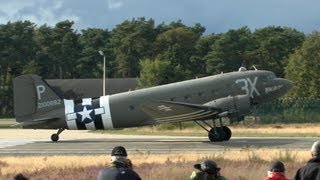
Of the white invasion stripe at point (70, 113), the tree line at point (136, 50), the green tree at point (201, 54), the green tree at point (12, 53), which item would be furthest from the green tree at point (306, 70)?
the green tree at point (12, 53)

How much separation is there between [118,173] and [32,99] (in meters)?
30.6

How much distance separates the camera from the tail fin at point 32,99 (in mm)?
38094

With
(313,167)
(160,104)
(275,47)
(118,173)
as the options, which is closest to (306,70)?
(275,47)

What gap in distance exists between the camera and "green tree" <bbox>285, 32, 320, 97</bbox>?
81.6 meters

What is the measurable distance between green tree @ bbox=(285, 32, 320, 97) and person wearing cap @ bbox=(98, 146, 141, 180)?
7282 cm

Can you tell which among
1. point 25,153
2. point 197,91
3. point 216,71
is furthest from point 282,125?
point 216,71

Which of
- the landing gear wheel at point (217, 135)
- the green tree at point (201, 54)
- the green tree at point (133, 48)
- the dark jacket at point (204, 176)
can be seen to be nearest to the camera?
the dark jacket at point (204, 176)

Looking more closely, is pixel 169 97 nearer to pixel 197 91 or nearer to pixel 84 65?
pixel 197 91

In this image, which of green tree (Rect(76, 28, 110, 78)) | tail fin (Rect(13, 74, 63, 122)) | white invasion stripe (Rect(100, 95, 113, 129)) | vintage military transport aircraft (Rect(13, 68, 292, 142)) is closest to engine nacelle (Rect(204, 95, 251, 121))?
vintage military transport aircraft (Rect(13, 68, 292, 142))

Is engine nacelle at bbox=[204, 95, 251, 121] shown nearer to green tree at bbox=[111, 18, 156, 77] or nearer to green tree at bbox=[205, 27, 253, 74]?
green tree at bbox=[205, 27, 253, 74]

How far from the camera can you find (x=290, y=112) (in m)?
59.7

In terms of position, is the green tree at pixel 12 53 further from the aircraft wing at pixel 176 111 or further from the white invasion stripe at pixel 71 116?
the aircraft wing at pixel 176 111

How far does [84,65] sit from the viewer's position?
135000 mm

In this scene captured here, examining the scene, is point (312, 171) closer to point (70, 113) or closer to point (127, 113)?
point (127, 113)
